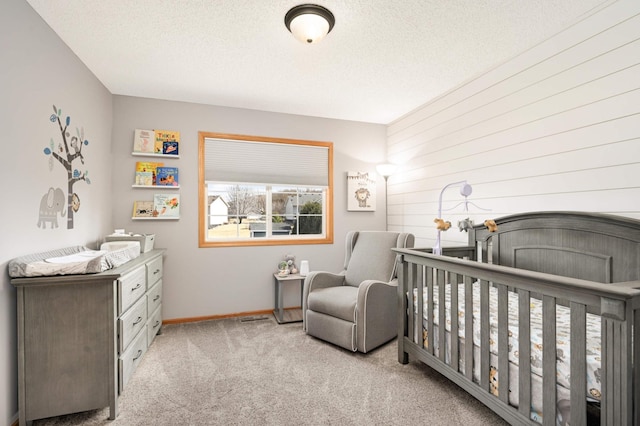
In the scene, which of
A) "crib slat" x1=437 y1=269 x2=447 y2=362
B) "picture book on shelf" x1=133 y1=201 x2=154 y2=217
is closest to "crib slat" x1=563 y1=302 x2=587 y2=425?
"crib slat" x1=437 y1=269 x2=447 y2=362

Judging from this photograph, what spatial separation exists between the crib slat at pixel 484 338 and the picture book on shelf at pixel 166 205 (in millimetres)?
2965

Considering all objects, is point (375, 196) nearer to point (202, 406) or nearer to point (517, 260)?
point (517, 260)

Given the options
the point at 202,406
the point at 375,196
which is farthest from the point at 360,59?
the point at 202,406

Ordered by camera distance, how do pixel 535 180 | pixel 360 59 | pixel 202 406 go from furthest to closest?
pixel 360 59
pixel 535 180
pixel 202 406

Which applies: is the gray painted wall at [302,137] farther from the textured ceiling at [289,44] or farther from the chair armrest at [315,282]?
the chair armrest at [315,282]

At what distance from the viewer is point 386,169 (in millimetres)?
3891

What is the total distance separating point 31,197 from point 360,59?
8.12 feet

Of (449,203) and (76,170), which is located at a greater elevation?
(76,170)

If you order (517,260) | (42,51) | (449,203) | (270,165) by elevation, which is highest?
(42,51)

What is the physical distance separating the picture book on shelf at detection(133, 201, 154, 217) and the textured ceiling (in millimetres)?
1131

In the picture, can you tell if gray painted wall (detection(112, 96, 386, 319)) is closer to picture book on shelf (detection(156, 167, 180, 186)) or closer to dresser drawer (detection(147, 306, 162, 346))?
picture book on shelf (detection(156, 167, 180, 186))

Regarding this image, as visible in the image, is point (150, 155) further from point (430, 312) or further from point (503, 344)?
point (503, 344)

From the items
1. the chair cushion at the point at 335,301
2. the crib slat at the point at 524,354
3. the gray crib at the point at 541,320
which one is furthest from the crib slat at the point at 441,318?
the chair cushion at the point at 335,301

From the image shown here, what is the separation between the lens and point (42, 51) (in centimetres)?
197
